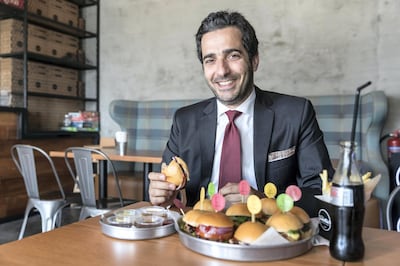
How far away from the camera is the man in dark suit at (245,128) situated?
1.38 meters

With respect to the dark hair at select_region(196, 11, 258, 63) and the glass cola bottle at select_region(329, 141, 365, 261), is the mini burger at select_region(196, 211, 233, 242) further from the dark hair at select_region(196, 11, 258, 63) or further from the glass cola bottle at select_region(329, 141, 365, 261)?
the dark hair at select_region(196, 11, 258, 63)

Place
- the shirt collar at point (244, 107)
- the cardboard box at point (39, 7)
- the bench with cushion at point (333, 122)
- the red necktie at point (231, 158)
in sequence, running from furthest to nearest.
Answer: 1. the cardboard box at point (39, 7)
2. the bench with cushion at point (333, 122)
3. the shirt collar at point (244, 107)
4. the red necktie at point (231, 158)

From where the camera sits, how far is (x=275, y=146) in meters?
1.40

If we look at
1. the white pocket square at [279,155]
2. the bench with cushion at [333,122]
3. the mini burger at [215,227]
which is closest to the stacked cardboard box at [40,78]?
the bench with cushion at [333,122]

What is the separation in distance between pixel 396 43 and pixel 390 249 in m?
3.07

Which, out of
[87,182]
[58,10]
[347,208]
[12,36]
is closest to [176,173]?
[347,208]

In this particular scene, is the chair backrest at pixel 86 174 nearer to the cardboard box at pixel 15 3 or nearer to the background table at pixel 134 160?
the background table at pixel 134 160

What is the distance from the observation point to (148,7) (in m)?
4.61

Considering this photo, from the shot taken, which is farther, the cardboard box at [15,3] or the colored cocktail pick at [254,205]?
the cardboard box at [15,3]

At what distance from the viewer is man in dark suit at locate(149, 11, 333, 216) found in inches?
54.4

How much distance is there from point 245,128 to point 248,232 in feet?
2.62

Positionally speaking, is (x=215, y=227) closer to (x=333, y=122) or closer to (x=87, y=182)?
(x=87, y=182)

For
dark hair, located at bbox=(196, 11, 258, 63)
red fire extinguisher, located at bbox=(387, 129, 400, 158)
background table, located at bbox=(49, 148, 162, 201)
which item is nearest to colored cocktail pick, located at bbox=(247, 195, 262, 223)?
dark hair, located at bbox=(196, 11, 258, 63)

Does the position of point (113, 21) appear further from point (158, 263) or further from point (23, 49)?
point (158, 263)
